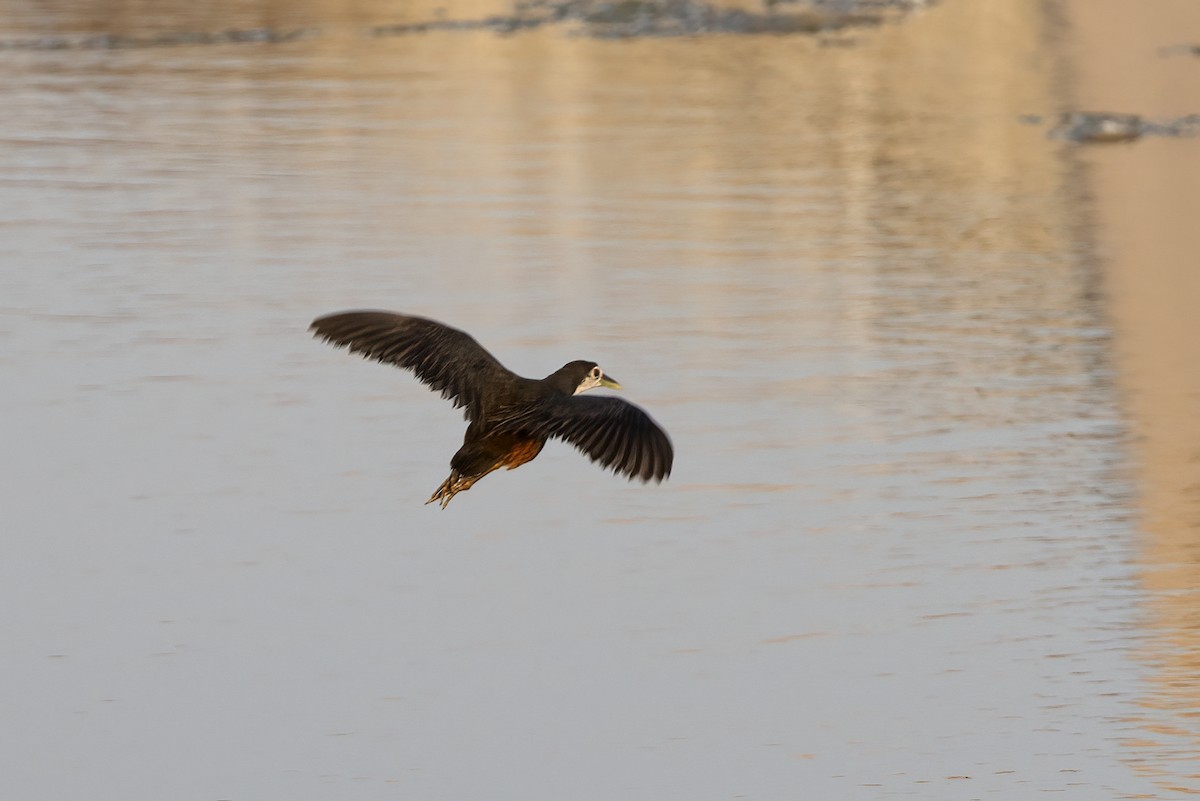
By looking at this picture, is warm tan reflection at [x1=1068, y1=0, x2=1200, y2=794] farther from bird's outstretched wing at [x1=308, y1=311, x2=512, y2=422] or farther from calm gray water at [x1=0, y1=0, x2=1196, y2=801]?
bird's outstretched wing at [x1=308, y1=311, x2=512, y2=422]

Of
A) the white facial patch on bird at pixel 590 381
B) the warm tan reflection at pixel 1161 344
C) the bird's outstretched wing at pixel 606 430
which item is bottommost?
the warm tan reflection at pixel 1161 344

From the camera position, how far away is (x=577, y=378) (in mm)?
6676

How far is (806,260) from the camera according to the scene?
14.9 meters

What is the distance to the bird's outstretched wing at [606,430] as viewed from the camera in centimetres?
603

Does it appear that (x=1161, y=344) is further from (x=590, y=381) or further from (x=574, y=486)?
(x=590, y=381)

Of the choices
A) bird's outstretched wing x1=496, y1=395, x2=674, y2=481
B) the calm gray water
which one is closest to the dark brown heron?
bird's outstretched wing x1=496, y1=395, x2=674, y2=481

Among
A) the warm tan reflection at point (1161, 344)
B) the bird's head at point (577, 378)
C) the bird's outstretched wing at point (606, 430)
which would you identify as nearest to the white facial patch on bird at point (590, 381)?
the bird's head at point (577, 378)

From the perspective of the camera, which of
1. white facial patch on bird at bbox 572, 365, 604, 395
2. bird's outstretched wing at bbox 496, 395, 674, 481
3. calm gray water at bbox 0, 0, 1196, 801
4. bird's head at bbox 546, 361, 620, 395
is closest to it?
bird's outstretched wing at bbox 496, 395, 674, 481

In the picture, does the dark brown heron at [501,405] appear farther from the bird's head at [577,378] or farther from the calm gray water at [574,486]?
the calm gray water at [574,486]

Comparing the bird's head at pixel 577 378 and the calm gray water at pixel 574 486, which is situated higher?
the bird's head at pixel 577 378

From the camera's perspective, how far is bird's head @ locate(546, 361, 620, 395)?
6605 mm

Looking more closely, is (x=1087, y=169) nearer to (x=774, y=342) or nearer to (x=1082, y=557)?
(x=774, y=342)

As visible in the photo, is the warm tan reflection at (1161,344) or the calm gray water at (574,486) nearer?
the calm gray water at (574,486)

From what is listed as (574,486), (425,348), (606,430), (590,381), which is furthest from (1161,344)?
(606,430)
